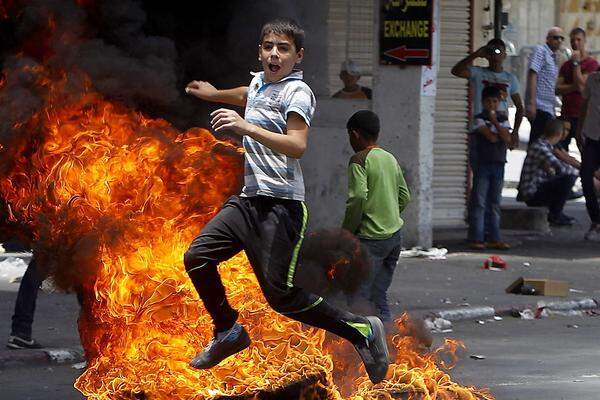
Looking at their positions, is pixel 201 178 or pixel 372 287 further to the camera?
pixel 372 287

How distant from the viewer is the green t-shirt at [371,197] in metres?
8.92

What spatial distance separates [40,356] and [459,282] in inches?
191

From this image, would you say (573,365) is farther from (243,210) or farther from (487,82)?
(487,82)

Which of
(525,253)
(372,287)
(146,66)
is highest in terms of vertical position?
(146,66)

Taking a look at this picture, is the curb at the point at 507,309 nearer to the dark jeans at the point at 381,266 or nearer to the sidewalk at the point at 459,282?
the sidewalk at the point at 459,282

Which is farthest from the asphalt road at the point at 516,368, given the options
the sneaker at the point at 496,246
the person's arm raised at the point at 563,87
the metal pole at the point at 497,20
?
the person's arm raised at the point at 563,87

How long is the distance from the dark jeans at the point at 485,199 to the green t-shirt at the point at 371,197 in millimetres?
5740

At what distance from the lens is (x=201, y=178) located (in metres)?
7.22

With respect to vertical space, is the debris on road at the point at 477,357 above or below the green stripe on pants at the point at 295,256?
below

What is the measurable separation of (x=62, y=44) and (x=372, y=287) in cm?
259

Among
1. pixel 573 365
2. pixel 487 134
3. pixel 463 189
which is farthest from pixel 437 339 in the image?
pixel 463 189

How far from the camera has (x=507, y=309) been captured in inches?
453

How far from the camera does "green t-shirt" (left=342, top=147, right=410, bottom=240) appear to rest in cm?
892

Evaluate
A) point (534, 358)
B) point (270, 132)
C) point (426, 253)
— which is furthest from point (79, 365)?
point (426, 253)
